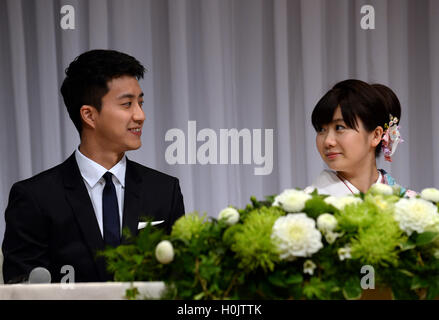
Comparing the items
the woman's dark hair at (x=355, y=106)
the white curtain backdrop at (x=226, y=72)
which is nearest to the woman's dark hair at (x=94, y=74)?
the woman's dark hair at (x=355, y=106)

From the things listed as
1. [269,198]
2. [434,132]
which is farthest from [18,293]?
[434,132]

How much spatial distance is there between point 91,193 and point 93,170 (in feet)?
0.24

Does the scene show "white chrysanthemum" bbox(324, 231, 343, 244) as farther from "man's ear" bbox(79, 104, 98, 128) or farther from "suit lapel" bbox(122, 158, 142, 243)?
"man's ear" bbox(79, 104, 98, 128)

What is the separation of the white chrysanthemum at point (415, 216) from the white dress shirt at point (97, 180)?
1.00 metres

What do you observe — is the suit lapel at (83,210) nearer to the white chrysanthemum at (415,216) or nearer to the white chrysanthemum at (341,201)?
the white chrysanthemum at (341,201)

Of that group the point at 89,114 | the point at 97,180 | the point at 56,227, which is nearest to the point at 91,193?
the point at 97,180

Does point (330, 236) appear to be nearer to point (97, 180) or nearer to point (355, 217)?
point (355, 217)

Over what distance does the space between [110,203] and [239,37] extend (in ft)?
5.24

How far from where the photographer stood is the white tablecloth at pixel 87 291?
1.15 m

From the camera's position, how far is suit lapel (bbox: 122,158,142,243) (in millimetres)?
1916

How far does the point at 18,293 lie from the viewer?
46.6 inches

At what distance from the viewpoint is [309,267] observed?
1.13m

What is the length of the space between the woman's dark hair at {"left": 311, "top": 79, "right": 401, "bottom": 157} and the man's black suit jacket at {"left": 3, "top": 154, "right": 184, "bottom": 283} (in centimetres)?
68

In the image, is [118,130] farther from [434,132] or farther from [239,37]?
[434,132]
